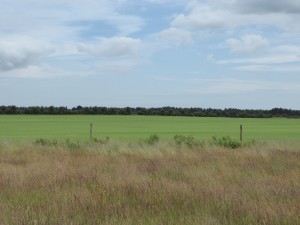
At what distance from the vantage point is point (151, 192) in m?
9.23

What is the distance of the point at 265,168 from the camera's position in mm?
13867

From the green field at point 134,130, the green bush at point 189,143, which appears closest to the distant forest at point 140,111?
the green field at point 134,130

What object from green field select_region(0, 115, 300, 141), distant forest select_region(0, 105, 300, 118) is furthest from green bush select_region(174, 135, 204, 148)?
distant forest select_region(0, 105, 300, 118)

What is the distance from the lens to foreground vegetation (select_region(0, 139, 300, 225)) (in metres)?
7.21

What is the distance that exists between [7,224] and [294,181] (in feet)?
21.7

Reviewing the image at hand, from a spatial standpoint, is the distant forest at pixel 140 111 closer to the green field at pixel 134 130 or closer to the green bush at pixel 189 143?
the green field at pixel 134 130

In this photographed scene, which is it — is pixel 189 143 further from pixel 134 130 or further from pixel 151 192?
pixel 134 130

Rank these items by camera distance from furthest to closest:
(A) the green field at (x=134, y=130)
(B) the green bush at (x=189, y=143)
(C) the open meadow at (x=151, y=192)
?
1. (A) the green field at (x=134, y=130)
2. (B) the green bush at (x=189, y=143)
3. (C) the open meadow at (x=151, y=192)

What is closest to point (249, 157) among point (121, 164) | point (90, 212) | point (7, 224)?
point (121, 164)

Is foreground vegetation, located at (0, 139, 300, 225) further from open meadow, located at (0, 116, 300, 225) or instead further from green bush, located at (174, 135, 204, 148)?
green bush, located at (174, 135, 204, 148)

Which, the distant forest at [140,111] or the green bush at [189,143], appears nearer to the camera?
the green bush at [189,143]

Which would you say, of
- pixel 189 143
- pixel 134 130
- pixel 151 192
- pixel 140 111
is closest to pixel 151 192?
pixel 151 192

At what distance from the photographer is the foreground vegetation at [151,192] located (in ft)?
23.7

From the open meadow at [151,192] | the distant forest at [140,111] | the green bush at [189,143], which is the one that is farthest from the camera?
the distant forest at [140,111]
